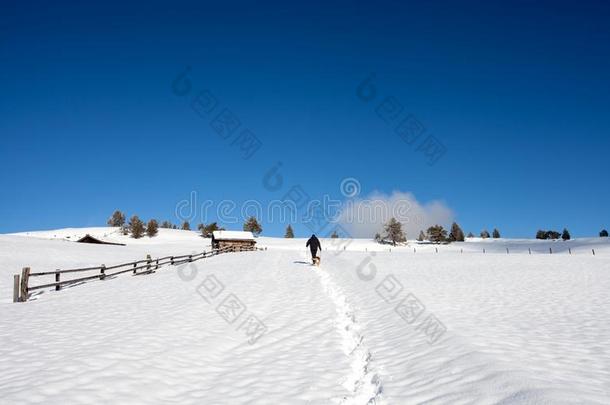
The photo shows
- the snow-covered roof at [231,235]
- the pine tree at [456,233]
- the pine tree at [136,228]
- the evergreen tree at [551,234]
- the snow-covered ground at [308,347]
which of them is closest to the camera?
the snow-covered ground at [308,347]

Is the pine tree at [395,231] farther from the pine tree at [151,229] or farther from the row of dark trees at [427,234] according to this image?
the pine tree at [151,229]

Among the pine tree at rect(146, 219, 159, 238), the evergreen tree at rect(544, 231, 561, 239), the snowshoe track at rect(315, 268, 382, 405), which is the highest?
the pine tree at rect(146, 219, 159, 238)

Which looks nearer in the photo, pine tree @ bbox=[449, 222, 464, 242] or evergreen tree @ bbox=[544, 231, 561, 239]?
pine tree @ bbox=[449, 222, 464, 242]

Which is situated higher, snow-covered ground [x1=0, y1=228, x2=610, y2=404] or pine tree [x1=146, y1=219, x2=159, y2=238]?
pine tree [x1=146, y1=219, x2=159, y2=238]

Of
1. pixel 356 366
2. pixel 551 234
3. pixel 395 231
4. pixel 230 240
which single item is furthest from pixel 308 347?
pixel 551 234

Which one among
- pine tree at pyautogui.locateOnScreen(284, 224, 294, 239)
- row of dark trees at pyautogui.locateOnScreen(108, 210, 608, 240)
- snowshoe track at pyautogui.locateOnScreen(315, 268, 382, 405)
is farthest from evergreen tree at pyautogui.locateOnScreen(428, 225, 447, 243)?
snowshoe track at pyautogui.locateOnScreen(315, 268, 382, 405)

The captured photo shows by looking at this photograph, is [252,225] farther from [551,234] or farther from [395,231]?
[551,234]

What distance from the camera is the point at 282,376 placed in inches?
282

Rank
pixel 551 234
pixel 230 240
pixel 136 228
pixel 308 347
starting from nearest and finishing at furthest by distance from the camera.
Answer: pixel 308 347 → pixel 230 240 → pixel 136 228 → pixel 551 234

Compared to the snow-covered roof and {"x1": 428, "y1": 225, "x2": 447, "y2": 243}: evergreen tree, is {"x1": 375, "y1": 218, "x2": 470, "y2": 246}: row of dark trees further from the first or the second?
the snow-covered roof

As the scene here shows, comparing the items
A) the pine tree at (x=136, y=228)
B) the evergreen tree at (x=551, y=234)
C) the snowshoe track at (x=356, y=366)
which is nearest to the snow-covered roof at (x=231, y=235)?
the pine tree at (x=136, y=228)

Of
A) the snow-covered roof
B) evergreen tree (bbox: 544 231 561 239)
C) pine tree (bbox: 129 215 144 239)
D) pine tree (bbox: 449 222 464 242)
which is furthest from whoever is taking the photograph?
evergreen tree (bbox: 544 231 561 239)

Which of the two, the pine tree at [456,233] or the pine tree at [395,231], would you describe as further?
the pine tree at [456,233]

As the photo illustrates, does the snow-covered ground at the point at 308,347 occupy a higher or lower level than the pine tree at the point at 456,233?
lower
